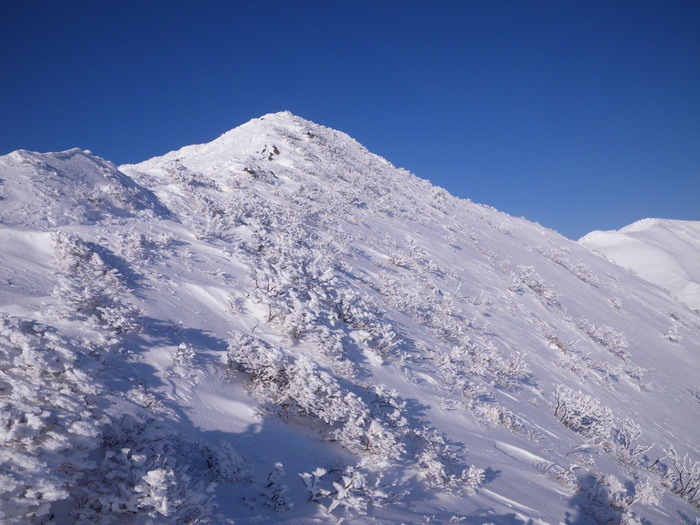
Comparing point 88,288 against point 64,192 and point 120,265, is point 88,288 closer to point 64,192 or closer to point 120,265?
point 120,265


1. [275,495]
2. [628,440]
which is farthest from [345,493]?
[628,440]

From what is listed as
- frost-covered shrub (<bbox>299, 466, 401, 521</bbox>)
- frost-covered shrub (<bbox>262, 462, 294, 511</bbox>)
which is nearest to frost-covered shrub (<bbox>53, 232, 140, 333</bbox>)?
frost-covered shrub (<bbox>262, 462, 294, 511</bbox>)

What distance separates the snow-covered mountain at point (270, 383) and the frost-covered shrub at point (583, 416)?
0.07m

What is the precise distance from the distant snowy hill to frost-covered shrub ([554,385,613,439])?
32.4 meters

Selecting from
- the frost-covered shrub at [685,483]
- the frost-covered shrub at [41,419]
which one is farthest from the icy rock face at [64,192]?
the frost-covered shrub at [685,483]

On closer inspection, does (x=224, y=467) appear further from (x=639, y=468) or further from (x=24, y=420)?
(x=639, y=468)

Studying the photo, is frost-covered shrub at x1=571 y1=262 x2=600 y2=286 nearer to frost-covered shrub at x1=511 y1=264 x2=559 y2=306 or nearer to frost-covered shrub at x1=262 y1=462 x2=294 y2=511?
frost-covered shrub at x1=511 y1=264 x2=559 y2=306

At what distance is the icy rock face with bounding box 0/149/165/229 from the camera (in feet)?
17.4

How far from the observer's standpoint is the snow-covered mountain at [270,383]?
Answer: 2562 mm

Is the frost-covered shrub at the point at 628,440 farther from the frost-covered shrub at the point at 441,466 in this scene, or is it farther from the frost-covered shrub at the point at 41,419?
the frost-covered shrub at the point at 41,419

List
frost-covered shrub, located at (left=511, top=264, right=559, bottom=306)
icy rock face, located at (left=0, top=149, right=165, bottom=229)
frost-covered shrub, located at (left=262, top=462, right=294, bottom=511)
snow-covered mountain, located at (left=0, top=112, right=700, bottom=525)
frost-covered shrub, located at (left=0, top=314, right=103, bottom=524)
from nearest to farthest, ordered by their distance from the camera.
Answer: frost-covered shrub, located at (left=0, top=314, right=103, bottom=524), snow-covered mountain, located at (left=0, top=112, right=700, bottom=525), frost-covered shrub, located at (left=262, top=462, right=294, bottom=511), icy rock face, located at (left=0, top=149, right=165, bottom=229), frost-covered shrub, located at (left=511, top=264, right=559, bottom=306)

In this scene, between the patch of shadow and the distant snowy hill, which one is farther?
the distant snowy hill

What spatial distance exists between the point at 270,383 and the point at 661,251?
6607 centimetres

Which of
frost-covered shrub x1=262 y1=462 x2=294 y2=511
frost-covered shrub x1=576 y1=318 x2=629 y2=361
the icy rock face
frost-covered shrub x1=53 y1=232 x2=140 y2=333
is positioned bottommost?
frost-covered shrub x1=262 y1=462 x2=294 y2=511
